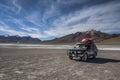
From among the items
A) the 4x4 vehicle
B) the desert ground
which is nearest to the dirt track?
the desert ground

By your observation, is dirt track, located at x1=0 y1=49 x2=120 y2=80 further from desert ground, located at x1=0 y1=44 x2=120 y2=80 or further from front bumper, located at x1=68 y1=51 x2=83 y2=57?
front bumper, located at x1=68 y1=51 x2=83 y2=57

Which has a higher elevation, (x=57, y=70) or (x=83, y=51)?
(x=83, y=51)

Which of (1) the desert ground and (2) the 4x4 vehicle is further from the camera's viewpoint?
(2) the 4x4 vehicle

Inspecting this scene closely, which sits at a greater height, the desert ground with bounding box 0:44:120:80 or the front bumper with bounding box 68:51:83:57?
the front bumper with bounding box 68:51:83:57

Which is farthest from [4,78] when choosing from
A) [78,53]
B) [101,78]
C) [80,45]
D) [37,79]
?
[80,45]

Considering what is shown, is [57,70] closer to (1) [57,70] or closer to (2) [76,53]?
(1) [57,70]

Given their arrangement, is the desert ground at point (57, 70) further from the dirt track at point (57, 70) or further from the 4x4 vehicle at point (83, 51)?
the 4x4 vehicle at point (83, 51)

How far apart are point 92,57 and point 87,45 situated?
2.13 m

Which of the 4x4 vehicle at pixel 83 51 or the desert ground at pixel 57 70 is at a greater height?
the 4x4 vehicle at pixel 83 51

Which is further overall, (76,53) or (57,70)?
(76,53)

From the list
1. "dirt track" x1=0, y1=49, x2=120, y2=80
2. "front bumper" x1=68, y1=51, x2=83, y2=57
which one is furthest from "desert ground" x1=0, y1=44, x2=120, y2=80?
"front bumper" x1=68, y1=51, x2=83, y2=57

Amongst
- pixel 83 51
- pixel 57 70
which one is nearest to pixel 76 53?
pixel 83 51

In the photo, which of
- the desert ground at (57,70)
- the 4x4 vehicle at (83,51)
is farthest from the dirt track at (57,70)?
the 4x4 vehicle at (83,51)

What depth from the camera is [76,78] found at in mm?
9328
